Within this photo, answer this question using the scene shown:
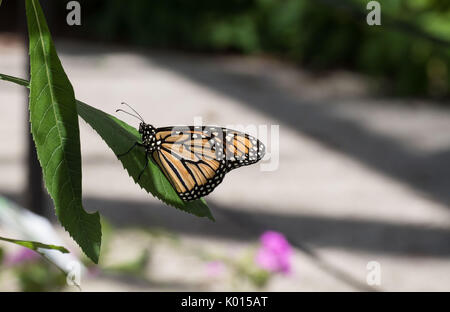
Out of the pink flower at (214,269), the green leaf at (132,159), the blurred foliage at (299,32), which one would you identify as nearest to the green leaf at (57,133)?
the green leaf at (132,159)

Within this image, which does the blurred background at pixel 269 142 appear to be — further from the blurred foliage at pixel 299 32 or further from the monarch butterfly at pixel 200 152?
the monarch butterfly at pixel 200 152

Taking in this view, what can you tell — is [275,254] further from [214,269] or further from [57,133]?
[57,133]

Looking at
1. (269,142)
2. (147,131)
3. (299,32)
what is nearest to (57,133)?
(147,131)

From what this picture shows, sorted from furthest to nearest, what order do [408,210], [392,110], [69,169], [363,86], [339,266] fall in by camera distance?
1. [363,86]
2. [392,110]
3. [408,210]
4. [339,266]
5. [69,169]

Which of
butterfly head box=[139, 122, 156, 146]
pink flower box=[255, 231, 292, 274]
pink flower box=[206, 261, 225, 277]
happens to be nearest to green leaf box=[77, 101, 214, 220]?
butterfly head box=[139, 122, 156, 146]

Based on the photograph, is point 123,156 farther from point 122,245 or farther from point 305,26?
point 305,26

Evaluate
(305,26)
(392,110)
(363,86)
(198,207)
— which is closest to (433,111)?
(392,110)
